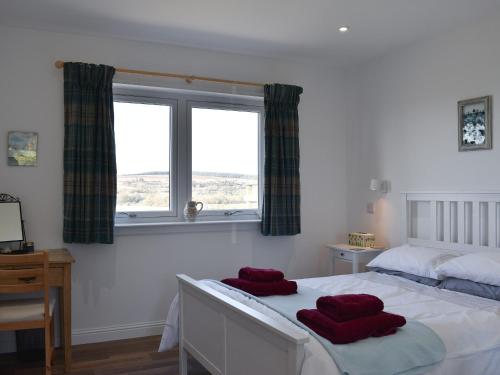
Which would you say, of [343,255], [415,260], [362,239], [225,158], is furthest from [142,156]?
[415,260]

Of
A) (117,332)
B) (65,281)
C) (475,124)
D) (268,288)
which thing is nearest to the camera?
(268,288)

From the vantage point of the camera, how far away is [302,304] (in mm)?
2611

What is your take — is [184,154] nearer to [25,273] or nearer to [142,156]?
[142,156]

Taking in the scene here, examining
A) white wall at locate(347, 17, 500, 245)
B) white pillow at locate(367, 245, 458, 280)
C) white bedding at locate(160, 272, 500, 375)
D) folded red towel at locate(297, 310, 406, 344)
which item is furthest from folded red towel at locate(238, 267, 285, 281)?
white wall at locate(347, 17, 500, 245)

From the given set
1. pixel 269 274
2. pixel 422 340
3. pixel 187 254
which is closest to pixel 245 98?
pixel 187 254

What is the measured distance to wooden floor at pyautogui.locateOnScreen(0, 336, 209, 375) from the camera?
10.5 ft

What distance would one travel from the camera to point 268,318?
2.03 m

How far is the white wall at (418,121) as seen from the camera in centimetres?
346

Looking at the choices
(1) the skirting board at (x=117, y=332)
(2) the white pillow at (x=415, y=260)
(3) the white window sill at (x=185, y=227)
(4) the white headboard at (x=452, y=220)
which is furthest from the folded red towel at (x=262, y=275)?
(4) the white headboard at (x=452, y=220)

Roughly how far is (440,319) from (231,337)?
1.06 m

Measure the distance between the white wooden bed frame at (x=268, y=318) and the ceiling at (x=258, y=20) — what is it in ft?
4.33

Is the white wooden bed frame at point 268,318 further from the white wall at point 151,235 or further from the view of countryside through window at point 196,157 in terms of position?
the view of countryside through window at point 196,157

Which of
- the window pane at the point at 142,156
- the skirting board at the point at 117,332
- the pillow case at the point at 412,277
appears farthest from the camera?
the window pane at the point at 142,156

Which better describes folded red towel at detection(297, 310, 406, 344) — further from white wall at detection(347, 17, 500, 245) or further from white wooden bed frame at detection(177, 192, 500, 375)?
white wall at detection(347, 17, 500, 245)
